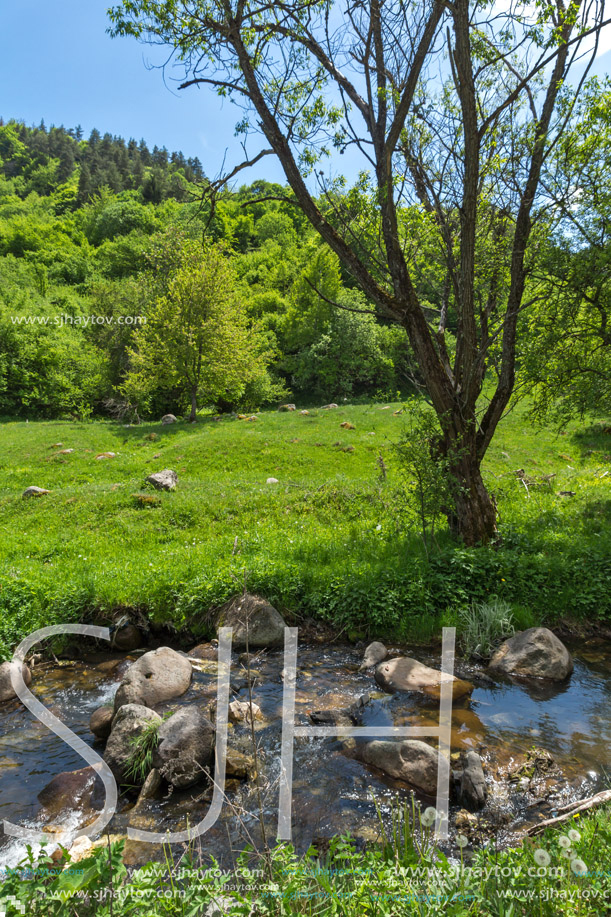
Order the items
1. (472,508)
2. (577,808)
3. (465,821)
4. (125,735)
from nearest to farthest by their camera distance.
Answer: (577,808) → (465,821) → (125,735) → (472,508)

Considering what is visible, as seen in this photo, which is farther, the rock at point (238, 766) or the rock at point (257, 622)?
the rock at point (257, 622)

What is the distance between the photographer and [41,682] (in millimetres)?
7953

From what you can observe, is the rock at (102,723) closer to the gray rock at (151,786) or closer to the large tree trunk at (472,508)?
the gray rock at (151,786)

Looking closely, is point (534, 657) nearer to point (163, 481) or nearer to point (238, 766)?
point (238, 766)

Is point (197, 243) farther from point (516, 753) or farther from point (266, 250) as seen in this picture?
point (266, 250)

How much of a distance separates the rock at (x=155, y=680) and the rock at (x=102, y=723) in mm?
160

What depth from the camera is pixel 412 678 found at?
742 cm

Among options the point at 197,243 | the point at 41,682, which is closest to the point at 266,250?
the point at 197,243

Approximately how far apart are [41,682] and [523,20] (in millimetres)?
13998

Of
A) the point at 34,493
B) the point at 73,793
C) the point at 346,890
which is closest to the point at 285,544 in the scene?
the point at 73,793

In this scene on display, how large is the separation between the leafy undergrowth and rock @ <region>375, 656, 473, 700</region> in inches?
161

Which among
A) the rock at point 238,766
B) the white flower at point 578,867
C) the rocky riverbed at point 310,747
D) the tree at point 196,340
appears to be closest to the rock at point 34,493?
the rocky riverbed at point 310,747

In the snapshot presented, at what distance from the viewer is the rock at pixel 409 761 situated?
17.4ft

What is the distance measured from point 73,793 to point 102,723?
1.07 m
